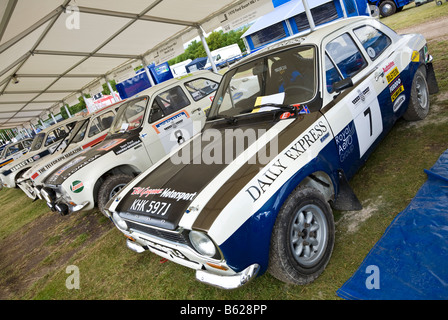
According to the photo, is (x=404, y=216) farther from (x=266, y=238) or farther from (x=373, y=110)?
(x=266, y=238)

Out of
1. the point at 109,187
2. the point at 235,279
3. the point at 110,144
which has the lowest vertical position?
the point at 235,279

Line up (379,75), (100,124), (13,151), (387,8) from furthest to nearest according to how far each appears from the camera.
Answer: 1. (387,8)
2. (13,151)
3. (100,124)
4. (379,75)

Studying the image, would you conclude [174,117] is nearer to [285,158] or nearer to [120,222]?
[120,222]

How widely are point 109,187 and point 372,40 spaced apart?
4.36 meters

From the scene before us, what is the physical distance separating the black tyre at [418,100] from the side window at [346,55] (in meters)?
1.18

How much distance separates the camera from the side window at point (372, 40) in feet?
10.3

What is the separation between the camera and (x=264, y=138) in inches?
92.7

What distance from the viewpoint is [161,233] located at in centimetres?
210

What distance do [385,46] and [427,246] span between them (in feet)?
8.34

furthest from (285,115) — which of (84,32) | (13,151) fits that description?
(13,151)

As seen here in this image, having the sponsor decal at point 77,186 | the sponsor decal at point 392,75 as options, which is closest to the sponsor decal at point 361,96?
the sponsor decal at point 392,75

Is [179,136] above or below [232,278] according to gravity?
above

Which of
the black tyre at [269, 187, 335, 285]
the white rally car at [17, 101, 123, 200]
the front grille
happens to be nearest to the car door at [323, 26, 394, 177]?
the black tyre at [269, 187, 335, 285]
